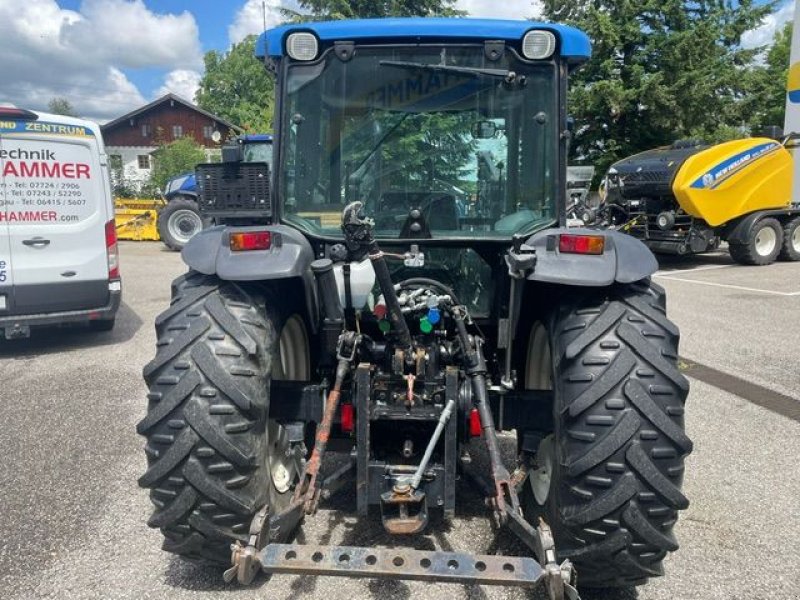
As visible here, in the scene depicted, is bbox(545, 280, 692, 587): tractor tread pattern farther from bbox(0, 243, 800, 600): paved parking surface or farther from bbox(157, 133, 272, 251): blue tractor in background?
bbox(157, 133, 272, 251): blue tractor in background

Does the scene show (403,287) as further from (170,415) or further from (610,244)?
(170,415)

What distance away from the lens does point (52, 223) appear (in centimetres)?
692

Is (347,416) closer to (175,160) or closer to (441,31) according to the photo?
(441,31)

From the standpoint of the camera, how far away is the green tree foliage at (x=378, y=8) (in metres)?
17.7

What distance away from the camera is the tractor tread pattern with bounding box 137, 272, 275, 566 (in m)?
2.46

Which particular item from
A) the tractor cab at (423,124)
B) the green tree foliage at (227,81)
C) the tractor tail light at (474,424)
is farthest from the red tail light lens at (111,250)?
the green tree foliage at (227,81)

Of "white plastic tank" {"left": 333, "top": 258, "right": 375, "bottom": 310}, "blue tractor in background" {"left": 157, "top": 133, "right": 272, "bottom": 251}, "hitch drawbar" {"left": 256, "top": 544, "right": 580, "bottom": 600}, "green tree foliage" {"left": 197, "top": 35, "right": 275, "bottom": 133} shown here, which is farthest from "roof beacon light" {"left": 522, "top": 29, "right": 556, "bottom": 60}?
"green tree foliage" {"left": 197, "top": 35, "right": 275, "bottom": 133}

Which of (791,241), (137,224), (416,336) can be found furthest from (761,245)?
(137,224)

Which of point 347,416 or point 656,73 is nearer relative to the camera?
point 347,416

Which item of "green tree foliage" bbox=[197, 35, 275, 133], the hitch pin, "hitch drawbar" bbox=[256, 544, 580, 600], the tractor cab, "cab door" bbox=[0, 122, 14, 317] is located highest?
"green tree foliage" bbox=[197, 35, 275, 133]

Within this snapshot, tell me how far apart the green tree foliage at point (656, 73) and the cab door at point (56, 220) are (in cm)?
1770

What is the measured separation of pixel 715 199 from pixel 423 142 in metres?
11.0

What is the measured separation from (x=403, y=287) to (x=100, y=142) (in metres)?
5.47

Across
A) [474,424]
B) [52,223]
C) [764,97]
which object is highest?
[764,97]
